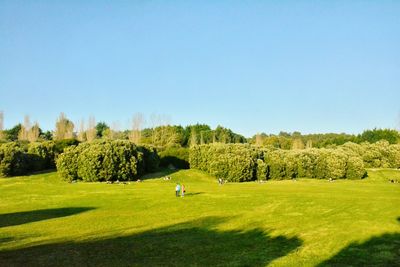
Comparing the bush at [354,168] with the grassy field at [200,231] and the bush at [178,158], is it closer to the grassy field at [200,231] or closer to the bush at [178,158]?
the bush at [178,158]

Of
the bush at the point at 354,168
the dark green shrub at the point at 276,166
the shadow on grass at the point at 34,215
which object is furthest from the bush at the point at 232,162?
the shadow on grass at the point at 34,215

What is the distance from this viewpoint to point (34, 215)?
126 feet

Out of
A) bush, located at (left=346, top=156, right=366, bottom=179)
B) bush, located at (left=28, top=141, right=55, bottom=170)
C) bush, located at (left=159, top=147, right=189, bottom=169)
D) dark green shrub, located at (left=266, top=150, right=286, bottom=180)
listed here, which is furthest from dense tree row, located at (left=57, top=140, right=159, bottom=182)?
bush, located at (left=346, top=156, right=366, bottom=179)

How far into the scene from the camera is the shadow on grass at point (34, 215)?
116ft

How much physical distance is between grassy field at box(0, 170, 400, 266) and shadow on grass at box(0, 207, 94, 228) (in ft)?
0.31

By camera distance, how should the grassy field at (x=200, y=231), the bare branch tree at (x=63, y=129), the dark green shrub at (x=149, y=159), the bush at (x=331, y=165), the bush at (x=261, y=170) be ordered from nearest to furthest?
1. the grassy field at (x=200, y=231)
2. the bush at (x=261, y=170)
3. the dark green shrub at (x=149, y=159)
4. the bush at (x=331, y=165)
5. the bare branch tree at (x=63, y=129)

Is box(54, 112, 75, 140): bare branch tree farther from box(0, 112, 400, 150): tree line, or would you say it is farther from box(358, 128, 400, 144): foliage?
box(358, 128, 400, 144): foliage

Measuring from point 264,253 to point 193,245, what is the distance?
4762 mm

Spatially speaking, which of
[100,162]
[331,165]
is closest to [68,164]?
[100,162]

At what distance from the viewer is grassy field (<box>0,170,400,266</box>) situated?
21.3 metres

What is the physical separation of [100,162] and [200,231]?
171 ft

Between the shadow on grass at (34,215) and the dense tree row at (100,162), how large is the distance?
3549 centimetres

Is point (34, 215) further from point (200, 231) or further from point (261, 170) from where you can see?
point (261, 170)

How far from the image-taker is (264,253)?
871 inches
